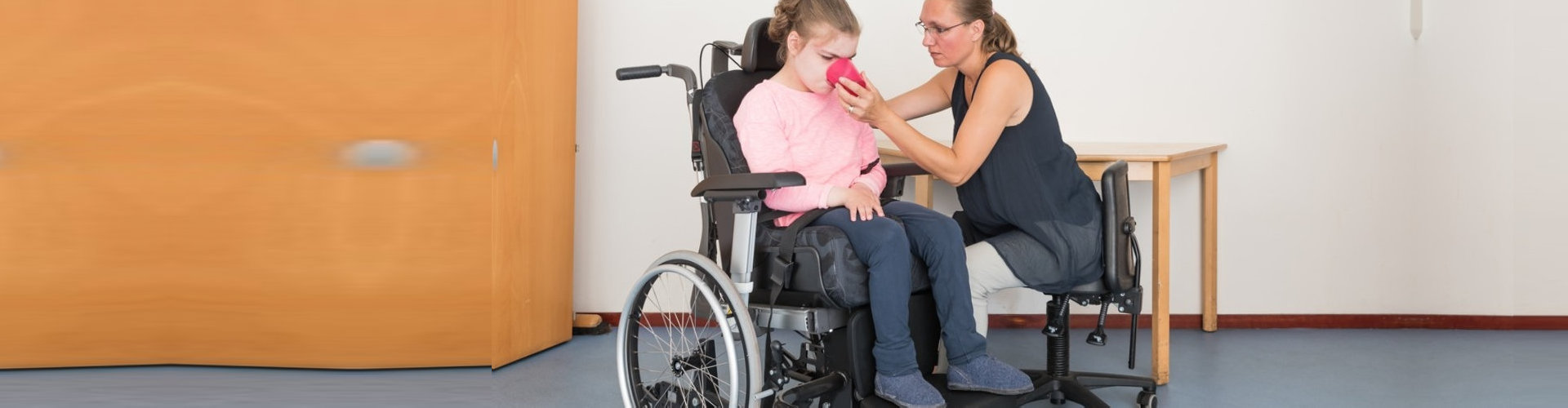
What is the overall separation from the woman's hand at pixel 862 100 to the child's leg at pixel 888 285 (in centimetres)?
21

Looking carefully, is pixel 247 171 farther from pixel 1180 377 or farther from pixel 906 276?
pixel 1180 377

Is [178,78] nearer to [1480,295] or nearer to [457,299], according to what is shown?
[457,299]

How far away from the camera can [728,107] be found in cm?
266

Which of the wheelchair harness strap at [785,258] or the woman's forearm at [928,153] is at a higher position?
the woman's forearm at [928,153]

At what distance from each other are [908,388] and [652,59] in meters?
1.96

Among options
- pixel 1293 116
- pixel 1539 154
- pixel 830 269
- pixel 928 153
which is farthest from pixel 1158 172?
pixel 1539 154

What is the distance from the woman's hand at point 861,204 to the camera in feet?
8.31

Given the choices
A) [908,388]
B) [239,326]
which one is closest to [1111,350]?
[908,388]

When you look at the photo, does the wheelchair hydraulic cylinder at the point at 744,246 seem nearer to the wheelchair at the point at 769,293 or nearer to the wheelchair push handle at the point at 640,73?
the wheelchair at the point at 769,293

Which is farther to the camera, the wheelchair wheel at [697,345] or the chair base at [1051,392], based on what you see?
the chair base at [1051,392]

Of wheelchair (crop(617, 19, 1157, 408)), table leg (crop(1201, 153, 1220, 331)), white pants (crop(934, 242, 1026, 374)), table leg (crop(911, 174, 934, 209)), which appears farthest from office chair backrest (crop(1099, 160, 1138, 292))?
table leg (crop(1201, 153, 1220, 331))

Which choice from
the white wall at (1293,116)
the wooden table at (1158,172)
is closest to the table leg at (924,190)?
the wooden table at (1158,172)

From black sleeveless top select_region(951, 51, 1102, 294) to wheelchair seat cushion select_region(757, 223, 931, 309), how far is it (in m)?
0.41

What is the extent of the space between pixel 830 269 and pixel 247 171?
1335 millimetres
